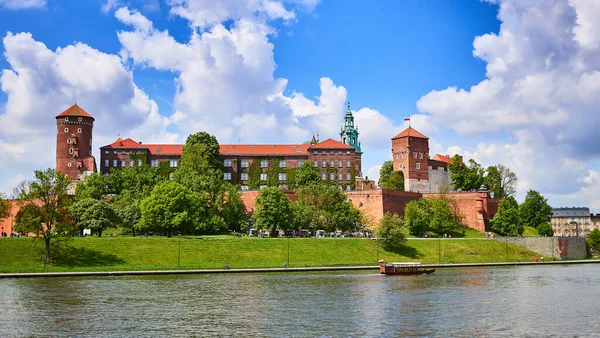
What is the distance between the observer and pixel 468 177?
286 feet

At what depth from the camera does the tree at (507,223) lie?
74.2m

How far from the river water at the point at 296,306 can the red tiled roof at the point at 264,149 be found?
47130 millimetres

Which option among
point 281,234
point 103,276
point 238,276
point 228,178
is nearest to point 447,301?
point 238,276

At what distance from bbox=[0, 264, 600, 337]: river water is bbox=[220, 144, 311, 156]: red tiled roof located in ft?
155

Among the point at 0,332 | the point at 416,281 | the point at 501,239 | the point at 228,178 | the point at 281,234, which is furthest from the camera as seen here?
the point at 228,178

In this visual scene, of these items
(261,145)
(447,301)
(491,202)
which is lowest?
(447,301)

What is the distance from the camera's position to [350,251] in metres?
57.7

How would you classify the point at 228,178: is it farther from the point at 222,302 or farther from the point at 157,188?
the point at 222,302

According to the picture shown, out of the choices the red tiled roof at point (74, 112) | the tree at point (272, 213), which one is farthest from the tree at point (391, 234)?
the red tiled roof at point (74, 112)

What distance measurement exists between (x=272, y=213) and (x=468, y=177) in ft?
116

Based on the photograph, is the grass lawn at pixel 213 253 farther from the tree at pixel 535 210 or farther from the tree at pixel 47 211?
the tree at pixel 535 210

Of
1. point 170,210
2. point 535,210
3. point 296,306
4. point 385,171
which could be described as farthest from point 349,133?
point 296,306

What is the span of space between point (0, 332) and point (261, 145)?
7063cm

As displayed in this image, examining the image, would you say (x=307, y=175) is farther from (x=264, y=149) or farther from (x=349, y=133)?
(x=349, y=133)
